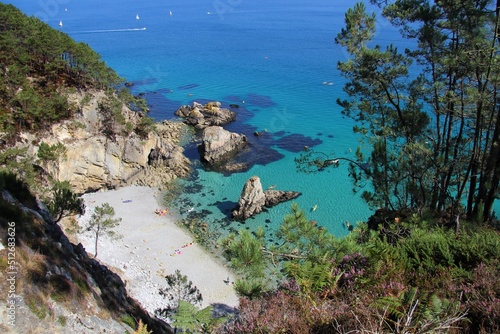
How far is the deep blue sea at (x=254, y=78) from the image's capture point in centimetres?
2889

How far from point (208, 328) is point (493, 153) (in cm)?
1109

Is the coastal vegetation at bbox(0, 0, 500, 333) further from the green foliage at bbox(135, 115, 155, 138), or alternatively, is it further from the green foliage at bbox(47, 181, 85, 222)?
the green foliage at bbox(135, 115, 155, 138)

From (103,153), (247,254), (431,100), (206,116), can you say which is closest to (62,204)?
(247,254)

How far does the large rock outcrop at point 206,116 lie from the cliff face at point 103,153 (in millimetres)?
9875

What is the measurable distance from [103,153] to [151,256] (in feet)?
33.7

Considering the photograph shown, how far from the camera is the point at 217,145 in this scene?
112 ft

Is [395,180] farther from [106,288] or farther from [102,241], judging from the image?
[102,241]

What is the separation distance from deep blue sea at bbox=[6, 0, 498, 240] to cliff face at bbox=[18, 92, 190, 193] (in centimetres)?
306

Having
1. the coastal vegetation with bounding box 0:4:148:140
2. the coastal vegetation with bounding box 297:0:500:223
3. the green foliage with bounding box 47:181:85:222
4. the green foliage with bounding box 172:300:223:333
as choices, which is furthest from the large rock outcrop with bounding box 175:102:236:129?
the green foliage with bounding box 172:300:223:333

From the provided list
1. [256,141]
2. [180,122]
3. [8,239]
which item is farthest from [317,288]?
[180,122]

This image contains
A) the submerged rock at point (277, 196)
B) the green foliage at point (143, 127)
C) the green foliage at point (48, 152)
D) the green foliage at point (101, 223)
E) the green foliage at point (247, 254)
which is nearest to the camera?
the green foliage at point (247, 254)

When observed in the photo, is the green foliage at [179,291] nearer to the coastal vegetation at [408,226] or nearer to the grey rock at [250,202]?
the coastal vegetation at [408,226]

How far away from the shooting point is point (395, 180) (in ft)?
47.5

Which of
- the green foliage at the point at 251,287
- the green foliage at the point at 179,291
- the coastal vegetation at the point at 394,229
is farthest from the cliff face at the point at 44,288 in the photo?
the green foliage at the point at 251,287
